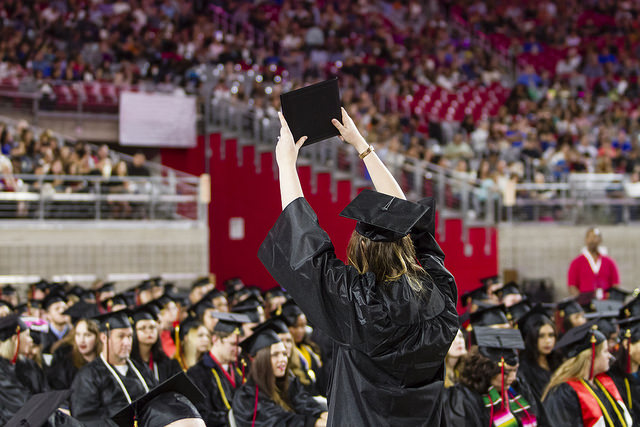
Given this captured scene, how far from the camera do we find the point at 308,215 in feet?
9.37

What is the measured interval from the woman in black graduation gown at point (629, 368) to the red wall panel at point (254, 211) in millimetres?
8216

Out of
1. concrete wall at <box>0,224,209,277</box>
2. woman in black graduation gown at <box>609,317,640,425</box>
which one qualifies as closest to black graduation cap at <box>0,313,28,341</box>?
woman in black graduation gown at <box>609,317,640,425</box>

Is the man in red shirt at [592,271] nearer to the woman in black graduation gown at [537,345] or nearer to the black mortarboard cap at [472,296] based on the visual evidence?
the black mortarboard cap at [472,296]

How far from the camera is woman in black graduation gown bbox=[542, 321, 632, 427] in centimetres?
518

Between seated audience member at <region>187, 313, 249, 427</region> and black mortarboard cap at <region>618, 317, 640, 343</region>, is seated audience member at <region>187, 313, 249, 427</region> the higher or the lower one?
the lower one

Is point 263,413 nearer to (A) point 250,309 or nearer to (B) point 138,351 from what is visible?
(B) point 138,351

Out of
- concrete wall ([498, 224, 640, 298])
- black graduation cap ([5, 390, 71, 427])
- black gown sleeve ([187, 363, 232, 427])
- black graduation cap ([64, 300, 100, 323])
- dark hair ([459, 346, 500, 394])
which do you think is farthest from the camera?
concrete wall ([498, 224, 640, 298])

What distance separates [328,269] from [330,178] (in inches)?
534

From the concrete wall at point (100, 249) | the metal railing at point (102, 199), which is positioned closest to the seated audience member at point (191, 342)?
the metal railing at point (102, 199)

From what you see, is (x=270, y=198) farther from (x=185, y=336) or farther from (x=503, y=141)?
(x=185, y=336)

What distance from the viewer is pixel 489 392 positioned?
5184 mm

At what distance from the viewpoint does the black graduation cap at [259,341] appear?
5781 millimetres

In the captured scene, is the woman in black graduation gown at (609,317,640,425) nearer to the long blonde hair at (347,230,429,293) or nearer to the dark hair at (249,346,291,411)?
the dark hair at (249,346,291,411)

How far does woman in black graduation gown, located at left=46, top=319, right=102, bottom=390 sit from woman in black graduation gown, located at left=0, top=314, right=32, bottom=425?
17.5 inches
